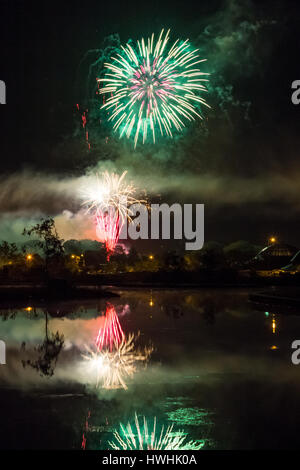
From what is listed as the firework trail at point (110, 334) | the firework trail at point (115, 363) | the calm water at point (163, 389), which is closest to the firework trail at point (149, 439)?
the calm water at point (163, 389)

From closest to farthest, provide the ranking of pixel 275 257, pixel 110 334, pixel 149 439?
pixel 149 439 → pixel 110 334 → pixel 275 257

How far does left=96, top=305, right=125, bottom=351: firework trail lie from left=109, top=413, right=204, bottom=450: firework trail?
8.52 m

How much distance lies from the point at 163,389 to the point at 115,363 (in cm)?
313

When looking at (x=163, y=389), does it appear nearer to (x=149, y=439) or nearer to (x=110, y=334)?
(x=149, y=439)

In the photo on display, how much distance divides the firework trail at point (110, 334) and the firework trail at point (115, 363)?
1.10 feet

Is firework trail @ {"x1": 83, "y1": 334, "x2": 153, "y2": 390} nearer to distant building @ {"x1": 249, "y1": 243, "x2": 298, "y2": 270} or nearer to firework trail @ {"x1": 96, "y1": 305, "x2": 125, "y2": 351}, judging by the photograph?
firework trail @ {"x1": 96, "y1": 305, "x2": 125, "y2": 351}

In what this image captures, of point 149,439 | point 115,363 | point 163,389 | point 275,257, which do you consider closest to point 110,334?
point 115,363

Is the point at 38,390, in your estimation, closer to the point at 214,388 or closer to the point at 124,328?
the point at 214,388

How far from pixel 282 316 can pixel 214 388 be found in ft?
56.9

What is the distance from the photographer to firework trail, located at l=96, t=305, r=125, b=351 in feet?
60.3

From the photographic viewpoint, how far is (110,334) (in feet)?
69.3

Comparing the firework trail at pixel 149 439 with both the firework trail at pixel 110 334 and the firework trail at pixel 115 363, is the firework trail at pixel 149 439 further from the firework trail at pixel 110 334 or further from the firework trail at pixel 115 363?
the firework trail at pixel 110 334

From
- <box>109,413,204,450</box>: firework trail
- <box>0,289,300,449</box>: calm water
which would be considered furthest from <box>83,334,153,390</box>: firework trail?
<box>109,413,204,450</box>: firework trail

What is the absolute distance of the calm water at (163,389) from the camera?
8734 millimetres
